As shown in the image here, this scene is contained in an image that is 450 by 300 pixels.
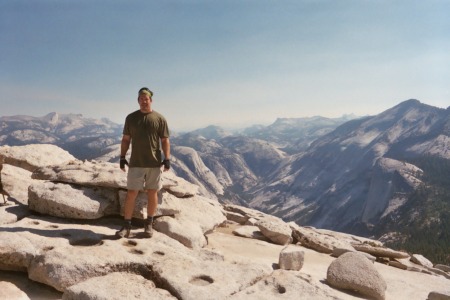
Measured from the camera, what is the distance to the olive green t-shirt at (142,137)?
12.2 m

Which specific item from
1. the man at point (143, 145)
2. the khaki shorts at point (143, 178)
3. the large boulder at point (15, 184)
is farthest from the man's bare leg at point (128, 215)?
the large boulder at point (15, 184)

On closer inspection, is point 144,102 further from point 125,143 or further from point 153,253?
point 153,253

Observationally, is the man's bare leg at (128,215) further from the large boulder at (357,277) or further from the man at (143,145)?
the large boulder at (357,277)

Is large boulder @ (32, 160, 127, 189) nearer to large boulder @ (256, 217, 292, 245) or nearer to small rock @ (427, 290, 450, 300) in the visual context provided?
large boulder @ (256, 217, 292, 245)

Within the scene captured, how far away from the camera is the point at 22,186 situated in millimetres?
16531

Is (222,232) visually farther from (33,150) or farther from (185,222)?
(33,150)

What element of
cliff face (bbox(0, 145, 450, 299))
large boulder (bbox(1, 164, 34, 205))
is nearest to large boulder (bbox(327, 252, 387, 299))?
cliff face (bbox(0, 145, 450, 299))

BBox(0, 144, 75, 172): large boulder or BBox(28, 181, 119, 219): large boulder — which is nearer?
BBox(28, 181, 119, 219): large boulder

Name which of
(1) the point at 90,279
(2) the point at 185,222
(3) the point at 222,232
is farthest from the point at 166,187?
(1) the point at 90,279

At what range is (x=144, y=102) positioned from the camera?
12.2 metres

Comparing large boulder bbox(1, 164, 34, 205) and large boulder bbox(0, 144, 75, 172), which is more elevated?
large boulder bbox(0, 144, 75, 172)

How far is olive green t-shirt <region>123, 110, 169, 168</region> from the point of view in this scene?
480 inches

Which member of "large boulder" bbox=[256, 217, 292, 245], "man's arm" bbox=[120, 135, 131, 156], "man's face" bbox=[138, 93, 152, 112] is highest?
"man's face" bbox=[138, 93, 152, 112]

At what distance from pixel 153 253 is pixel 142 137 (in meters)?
4.23
